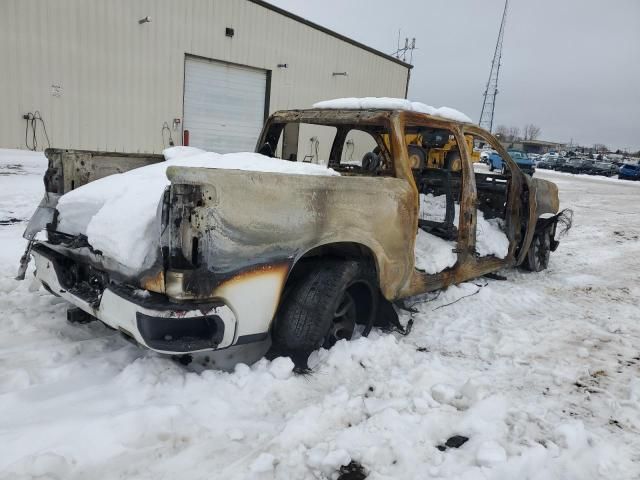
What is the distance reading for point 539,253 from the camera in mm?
6402

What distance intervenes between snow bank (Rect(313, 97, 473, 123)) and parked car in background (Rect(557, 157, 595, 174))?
43.2 meters

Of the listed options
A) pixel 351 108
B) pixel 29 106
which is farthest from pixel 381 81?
pixel 351 108

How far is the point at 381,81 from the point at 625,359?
19342 millimetres

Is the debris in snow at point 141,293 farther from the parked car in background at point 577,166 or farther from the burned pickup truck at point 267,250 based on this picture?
the parked car in background at point 577,166

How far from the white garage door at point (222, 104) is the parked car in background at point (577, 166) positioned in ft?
114

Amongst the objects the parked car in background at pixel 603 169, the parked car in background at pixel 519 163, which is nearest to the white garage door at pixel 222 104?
the parked car in background at pixel 519 163

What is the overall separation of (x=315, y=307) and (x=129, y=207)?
122 centimetres

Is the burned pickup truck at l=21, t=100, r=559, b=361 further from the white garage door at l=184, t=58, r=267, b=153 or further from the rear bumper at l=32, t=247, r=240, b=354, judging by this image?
the white garage door at l=184, t=58, r=267, b=153

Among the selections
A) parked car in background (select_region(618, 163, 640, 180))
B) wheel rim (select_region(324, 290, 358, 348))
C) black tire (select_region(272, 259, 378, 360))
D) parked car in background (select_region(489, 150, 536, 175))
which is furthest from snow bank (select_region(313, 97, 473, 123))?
parked car in background (select_region(618, 163, 640, 180))

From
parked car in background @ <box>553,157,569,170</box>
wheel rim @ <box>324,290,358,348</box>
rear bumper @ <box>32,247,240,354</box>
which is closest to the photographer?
rear bumper @ <box>32,247,240,354</box>

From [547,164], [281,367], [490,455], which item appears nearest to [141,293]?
[281,367]

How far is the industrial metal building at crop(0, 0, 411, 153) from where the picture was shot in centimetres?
1243

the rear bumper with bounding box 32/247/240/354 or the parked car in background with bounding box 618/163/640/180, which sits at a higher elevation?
the parked car in background with bounding box 618/163/640/180

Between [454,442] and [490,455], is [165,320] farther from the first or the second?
[490,455]
